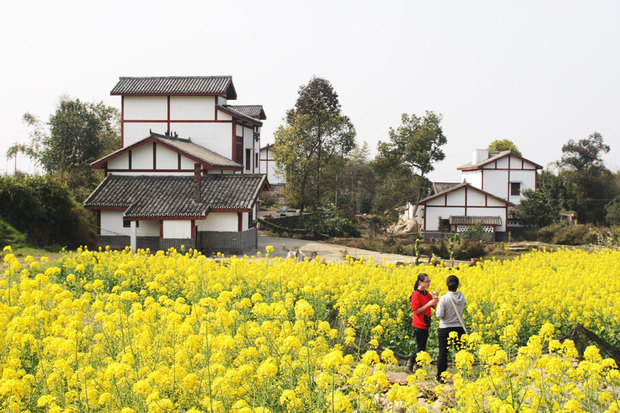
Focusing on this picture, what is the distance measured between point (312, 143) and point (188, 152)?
43.3ft

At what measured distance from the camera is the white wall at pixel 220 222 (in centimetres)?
2319

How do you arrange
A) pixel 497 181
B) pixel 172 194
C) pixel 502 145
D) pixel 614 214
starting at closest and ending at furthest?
pixel 172 194 → pixel 614 214 → pixel 497 181 → pixel 502 145

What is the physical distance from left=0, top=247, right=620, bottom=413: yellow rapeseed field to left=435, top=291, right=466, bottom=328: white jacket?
58cm

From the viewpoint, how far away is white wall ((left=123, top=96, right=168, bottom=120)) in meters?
31.0

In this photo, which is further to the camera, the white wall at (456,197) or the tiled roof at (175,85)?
the white wall at (456,197)

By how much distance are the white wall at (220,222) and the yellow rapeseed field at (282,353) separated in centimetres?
1212

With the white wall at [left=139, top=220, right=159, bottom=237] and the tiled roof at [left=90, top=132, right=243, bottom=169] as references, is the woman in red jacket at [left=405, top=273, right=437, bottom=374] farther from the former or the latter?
the tiled roof at [left=90, top=132, right=243, bottom=169]

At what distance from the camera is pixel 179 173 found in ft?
86.1

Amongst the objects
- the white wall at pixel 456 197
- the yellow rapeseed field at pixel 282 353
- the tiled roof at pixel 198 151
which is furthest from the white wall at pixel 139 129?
the yellow rapeseed field at pixel 282 353

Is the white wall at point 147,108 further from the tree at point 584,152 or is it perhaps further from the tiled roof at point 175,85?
the tree at point 584,152

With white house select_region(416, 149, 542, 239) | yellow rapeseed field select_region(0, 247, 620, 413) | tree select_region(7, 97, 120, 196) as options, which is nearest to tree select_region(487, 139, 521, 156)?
white house select_region(416, 149, 542, 239)

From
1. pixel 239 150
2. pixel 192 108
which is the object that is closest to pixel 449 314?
pixel 239 150

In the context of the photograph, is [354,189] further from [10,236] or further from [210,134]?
[10,236]

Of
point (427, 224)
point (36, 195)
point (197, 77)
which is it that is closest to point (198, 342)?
point (36, 195)
